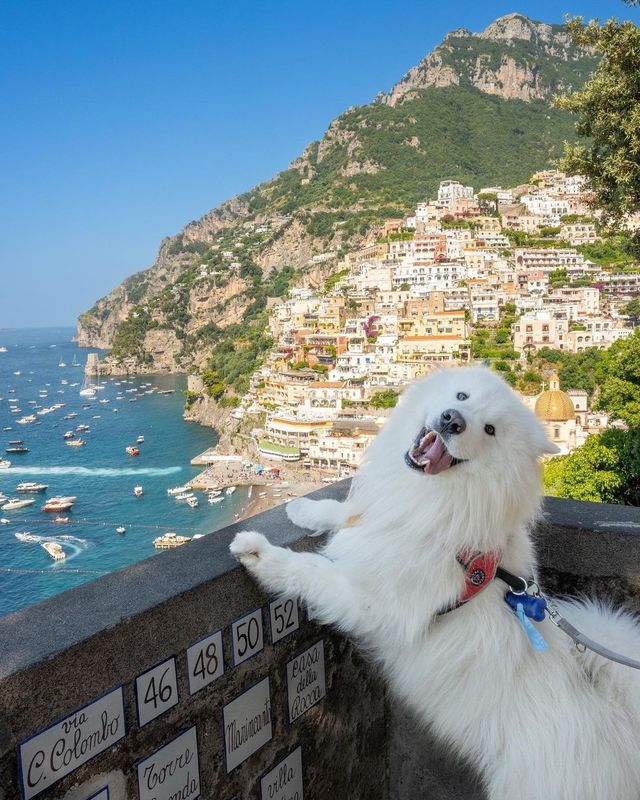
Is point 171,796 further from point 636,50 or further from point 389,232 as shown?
point 389,232

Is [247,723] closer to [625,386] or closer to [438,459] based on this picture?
[438,459]

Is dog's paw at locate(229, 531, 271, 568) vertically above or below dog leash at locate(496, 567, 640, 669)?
above

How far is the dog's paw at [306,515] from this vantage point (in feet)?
4.49

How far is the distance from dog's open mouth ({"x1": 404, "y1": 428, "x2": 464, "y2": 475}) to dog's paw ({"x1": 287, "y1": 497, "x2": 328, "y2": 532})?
13.7 inches

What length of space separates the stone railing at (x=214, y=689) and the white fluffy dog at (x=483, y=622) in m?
0.13

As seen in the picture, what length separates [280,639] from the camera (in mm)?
1224

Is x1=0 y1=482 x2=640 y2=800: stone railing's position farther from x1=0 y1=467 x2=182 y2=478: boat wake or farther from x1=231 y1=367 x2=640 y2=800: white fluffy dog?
x1=0 y1=467 x2=182 y2=478: boat wake

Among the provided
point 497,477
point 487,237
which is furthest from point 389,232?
point 497,477

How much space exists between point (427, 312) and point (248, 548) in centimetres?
4475

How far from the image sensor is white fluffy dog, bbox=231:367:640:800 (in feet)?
3.34

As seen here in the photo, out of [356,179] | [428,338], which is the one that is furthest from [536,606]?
[356,179]

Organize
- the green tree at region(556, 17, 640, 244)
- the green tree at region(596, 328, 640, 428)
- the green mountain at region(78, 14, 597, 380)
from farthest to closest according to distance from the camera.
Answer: the green mountain at region(78, 14, 597, 380)
the green tree at region(596, 328, 640, 428)
the green tree at region(556, 17, 640, 244)

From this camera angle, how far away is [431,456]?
3.46 feet

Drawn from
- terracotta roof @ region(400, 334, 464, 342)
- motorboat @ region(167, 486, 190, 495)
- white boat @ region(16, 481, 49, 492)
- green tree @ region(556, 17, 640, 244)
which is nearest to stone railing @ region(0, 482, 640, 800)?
green tree @ region(556, 17, 640, 244)
